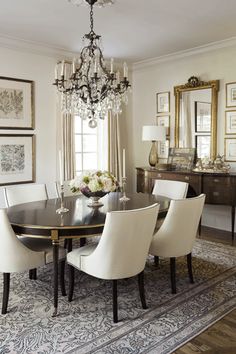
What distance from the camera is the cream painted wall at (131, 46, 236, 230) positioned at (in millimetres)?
5066

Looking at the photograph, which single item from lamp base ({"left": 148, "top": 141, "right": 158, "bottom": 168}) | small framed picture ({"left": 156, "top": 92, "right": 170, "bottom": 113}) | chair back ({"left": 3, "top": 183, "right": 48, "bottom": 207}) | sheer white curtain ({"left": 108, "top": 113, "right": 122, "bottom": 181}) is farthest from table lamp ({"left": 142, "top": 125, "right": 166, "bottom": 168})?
chair back ({"left": 3, "top": 183, "right": 48, "bottom": 207})

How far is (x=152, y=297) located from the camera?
3076 mm

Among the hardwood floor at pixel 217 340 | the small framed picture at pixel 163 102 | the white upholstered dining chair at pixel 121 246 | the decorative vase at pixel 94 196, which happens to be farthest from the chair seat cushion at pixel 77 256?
the small framed picture at pixel 163 102

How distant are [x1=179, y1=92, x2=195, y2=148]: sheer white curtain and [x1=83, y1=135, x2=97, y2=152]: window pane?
1.52 meters

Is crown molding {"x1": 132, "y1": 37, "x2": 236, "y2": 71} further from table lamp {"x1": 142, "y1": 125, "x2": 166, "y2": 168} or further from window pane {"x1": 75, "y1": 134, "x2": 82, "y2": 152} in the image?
window pane {"x1": 75, "y1": 134, "x2": 82, "y2": 152}

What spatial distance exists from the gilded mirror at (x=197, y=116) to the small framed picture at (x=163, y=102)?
0.21 m

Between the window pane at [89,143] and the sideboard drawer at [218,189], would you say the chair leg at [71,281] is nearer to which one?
the sideboard drawer at [218,189]

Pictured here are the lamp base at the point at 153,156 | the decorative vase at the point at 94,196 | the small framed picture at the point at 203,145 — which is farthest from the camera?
the lamp base at the point at 153,156

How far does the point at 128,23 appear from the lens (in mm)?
4168

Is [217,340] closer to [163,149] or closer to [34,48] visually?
[163,149]

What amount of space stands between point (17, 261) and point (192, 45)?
13.2 feet

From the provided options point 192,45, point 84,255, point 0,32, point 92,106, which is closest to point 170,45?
point 192,45

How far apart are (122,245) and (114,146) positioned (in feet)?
12.2

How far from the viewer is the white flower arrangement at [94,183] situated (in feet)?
10.7
